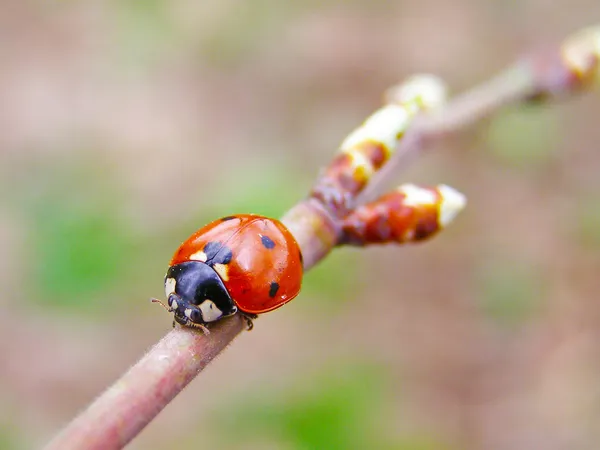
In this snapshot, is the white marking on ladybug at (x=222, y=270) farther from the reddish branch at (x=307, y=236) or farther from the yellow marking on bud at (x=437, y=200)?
the yellow marking on bud at (x=437, y=200)

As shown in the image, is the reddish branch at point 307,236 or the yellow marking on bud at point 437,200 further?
the yellow marking on bud at point 437,200

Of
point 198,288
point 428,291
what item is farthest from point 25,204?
point 198,288

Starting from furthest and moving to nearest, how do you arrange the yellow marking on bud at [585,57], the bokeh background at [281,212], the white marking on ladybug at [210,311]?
the bokeh background at [281,212], the yellow marking on bud at [585,57], the white marking on ladybug at [210,311]

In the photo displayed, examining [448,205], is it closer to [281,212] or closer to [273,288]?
[273,288]

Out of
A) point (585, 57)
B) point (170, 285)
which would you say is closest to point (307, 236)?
point (170, 285)

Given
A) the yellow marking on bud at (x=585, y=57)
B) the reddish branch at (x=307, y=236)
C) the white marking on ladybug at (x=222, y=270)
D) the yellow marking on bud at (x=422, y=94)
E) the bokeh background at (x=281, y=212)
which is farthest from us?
the bokeh background at (x=281, y=212)

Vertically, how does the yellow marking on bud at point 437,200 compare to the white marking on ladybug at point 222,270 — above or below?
below

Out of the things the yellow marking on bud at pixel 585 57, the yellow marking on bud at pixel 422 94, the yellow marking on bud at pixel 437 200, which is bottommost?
the yellow marking on bud at pixel 437 200

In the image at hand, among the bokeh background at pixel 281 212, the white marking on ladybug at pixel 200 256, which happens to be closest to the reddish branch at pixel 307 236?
the white marking on ladybug at pixel 200 256
